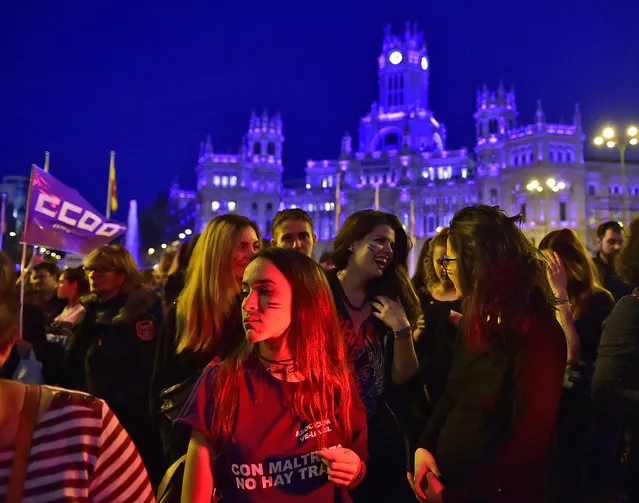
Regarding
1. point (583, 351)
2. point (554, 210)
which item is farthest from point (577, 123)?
point (583, 351)

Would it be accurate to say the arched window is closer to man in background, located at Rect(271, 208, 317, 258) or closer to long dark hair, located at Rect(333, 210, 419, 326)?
man in background, located at Rect(271, 208, 317, 258)

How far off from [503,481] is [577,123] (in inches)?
3050

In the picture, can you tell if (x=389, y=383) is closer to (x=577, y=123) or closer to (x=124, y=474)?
(x=124, y=474)

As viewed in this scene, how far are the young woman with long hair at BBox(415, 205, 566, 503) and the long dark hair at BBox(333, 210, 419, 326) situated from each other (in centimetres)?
87

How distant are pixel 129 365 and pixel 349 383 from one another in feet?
10.7

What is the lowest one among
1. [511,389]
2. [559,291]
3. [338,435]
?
[338,435]

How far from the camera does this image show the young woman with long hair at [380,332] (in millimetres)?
3625

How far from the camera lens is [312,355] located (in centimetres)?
276

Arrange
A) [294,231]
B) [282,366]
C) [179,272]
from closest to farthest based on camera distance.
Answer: [282,366]
[294,231]
[179,272]

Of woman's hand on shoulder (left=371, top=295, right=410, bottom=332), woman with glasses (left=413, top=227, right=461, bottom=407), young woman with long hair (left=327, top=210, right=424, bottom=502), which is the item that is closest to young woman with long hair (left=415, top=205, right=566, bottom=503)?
young woman with long hair (left=327, top=210, right=424, bottom=502)

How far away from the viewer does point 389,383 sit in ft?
13.0

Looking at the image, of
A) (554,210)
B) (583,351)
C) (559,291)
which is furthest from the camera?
(554,210)

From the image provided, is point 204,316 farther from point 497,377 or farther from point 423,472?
point 497,377

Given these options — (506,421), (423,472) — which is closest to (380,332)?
(423,472)
